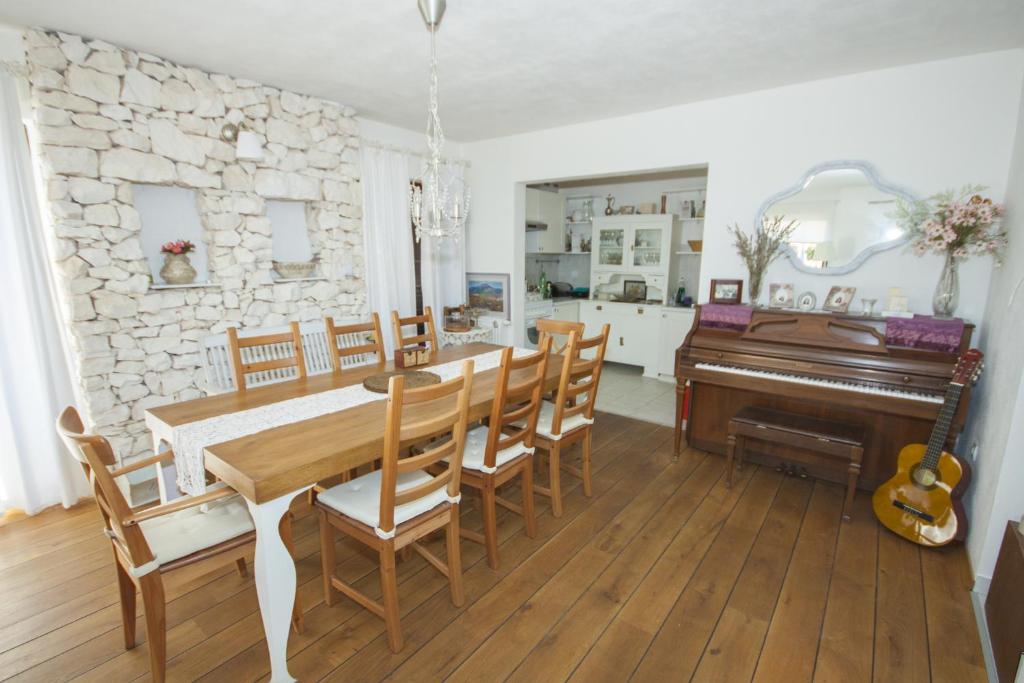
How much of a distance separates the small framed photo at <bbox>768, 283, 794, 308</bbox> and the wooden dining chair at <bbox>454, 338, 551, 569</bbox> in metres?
1.97

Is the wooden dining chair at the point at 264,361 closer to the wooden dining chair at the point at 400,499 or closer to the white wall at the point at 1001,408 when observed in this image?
the wooden dining chair at the point at 400,499

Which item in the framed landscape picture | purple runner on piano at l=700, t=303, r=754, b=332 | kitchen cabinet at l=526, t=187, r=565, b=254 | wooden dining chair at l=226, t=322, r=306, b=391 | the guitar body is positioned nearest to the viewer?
the guitar body

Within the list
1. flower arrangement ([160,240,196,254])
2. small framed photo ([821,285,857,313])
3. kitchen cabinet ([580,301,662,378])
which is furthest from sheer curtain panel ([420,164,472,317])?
small framed photo ([821,285,857,313])

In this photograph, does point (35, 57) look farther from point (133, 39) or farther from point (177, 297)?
point (177, 297)

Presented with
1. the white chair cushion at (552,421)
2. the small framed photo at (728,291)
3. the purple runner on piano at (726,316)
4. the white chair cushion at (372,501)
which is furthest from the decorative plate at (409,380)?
the small framed photo at (728,291)

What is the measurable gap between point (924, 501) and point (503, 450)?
2.11m

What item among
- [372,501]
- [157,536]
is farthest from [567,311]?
[157,536]

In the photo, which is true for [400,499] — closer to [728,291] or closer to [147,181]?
[147,181]

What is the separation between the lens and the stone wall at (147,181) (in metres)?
2.53

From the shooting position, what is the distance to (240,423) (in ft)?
6.07

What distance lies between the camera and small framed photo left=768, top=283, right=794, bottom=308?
3201mm

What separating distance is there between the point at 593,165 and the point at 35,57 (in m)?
3.59

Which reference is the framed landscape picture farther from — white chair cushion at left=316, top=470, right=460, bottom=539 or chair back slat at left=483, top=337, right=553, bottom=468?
white chair cushion at left=316, top=470, right=460, bottom=539

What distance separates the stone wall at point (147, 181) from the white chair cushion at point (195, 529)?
159cm
